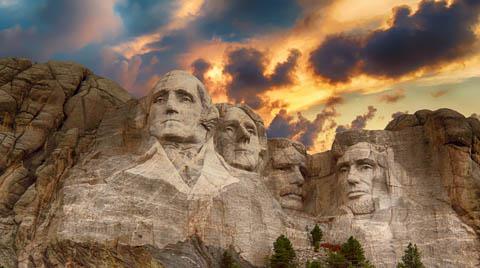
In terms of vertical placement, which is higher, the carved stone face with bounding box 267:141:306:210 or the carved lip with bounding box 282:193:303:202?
the carved stone face with bounding box 267:141:306:210

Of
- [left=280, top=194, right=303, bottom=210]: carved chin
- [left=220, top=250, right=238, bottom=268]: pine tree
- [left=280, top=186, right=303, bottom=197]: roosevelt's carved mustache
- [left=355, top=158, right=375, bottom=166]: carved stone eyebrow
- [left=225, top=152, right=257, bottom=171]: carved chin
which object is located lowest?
[left=220, top=250, right=238, bottom=268]: pine tree

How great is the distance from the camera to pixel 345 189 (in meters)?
42.3

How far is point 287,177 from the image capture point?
43.5 metres

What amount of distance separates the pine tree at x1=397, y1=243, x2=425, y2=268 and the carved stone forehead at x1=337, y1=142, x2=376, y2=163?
4.61 meters

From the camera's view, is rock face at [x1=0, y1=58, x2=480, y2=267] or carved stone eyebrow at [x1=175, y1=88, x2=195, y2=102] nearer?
rock face at [x1=0, y1=58, x2=480, y2=267]

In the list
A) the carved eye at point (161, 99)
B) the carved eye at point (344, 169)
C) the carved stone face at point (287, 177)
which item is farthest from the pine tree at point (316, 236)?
the carved eye at point (161, 99)

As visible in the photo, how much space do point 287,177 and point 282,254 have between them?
7096 mm

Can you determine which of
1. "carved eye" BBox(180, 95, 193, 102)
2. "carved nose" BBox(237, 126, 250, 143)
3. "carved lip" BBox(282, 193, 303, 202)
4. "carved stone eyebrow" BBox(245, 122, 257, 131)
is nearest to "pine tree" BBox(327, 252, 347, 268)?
"carved lip" BBox(282, 193, 303, 202)

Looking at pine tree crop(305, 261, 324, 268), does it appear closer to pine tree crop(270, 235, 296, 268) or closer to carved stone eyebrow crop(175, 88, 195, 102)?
pine tree crop(270, 235, 296, 268)

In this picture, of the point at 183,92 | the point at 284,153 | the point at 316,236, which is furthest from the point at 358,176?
the point at 183,92

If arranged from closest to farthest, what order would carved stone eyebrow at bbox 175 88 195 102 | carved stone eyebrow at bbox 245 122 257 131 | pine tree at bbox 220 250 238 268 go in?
pine tree at bbox 220 250 238 268 < carved stone eyebrow at bbox 175 88 195 102 < carved stone eyebrow at bbox 245 122 257 131

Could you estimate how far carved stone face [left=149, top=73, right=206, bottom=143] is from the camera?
38438mm

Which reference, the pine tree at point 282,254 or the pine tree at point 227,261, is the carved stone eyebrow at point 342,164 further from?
the pine tree at point 227,261

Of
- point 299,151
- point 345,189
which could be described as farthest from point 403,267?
point 299,151
